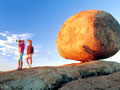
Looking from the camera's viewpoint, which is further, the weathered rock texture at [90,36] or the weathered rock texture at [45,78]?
the weathered rock texture at [90,36]

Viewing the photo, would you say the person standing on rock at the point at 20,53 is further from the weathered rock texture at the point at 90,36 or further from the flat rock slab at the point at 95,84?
the weathered rock texture at the point at 90,36

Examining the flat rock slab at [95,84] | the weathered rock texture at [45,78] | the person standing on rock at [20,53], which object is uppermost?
the person standing on rock at [20,53]

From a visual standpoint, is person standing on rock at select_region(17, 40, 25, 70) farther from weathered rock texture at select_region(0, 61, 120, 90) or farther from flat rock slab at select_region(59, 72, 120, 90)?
flat rock slab at select_region(59, 72, 120, 90)

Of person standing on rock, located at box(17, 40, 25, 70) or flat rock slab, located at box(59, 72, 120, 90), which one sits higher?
person standing on rock, located at box(17, 40, 25, 70)

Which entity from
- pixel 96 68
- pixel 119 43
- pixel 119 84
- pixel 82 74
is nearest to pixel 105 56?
pixel 119 43

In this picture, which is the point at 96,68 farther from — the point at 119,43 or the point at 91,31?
the point at 119,43

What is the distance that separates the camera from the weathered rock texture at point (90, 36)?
36.2 feet

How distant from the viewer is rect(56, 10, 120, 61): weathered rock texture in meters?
11.0

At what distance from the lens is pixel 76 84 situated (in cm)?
639

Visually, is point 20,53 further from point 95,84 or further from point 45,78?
point 95,84

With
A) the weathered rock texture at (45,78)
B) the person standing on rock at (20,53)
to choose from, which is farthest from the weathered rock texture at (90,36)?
the person standing on rock at (20,53)

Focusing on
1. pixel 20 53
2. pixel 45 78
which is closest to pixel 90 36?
pixel 20 53

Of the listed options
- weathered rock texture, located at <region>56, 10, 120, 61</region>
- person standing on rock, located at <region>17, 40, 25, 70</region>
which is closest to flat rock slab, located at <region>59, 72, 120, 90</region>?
person standing on rock, located at <region>17, 40, 25, 70</region>

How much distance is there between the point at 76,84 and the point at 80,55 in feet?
17.1
